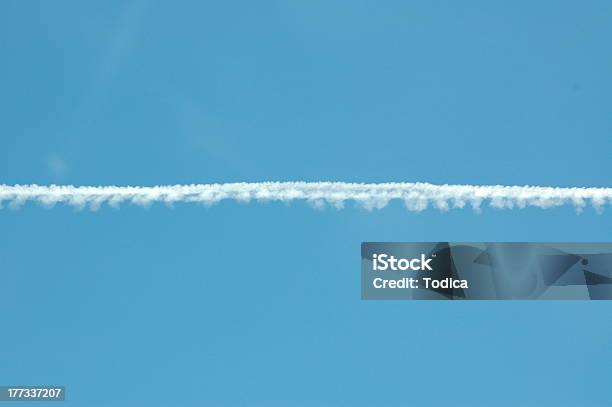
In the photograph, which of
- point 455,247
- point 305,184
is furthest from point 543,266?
point 305,184

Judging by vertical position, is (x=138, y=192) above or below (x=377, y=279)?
above

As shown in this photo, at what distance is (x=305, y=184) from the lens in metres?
13.8

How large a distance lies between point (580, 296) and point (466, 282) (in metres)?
1.95

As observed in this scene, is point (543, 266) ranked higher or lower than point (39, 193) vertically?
lower

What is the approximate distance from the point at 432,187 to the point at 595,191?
272 centimetres

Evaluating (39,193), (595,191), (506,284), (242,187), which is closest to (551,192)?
(595,191)

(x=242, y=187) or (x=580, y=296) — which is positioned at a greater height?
(x=242, y=187)

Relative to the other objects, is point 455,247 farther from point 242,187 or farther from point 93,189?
point 93,189

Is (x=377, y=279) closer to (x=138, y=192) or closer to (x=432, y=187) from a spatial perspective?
(x=432, y=187)

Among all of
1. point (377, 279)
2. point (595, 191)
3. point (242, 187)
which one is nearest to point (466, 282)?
point (377, 279)

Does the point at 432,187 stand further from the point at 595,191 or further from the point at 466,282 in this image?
the point at 595,191

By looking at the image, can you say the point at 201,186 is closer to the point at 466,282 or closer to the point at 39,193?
the point at 39,193

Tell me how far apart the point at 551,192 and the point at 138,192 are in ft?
23.1

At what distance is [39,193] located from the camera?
14047mm
